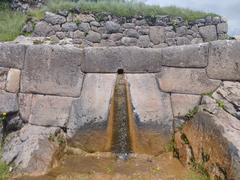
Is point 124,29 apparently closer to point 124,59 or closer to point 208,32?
point 208,32

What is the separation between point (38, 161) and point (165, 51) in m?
1.91

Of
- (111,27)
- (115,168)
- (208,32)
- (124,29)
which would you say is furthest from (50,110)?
(208,32)

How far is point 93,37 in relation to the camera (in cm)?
1099

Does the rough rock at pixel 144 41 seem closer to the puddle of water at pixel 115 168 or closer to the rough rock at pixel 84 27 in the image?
the rough rock at pixel 84 27

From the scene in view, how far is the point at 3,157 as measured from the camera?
4695mm

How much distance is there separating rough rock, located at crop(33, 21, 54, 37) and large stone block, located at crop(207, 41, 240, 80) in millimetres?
6748

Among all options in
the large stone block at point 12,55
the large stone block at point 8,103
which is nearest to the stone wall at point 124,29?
the large stone block at point 12,55

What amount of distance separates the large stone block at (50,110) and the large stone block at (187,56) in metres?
1.26

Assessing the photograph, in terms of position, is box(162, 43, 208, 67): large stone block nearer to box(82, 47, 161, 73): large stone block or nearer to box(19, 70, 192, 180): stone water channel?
box(82, 47, 161, 73): large stone block

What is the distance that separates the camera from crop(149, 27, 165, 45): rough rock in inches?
447

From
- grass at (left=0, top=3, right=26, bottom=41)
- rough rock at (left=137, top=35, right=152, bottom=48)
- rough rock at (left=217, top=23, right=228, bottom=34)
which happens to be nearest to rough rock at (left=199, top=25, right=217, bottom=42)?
rough rock at (left=217, top=23, right=228, bottom=34)

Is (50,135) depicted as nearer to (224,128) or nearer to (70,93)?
(70,93)

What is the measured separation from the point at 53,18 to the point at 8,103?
621cm

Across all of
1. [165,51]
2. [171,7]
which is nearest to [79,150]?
[165,51]
